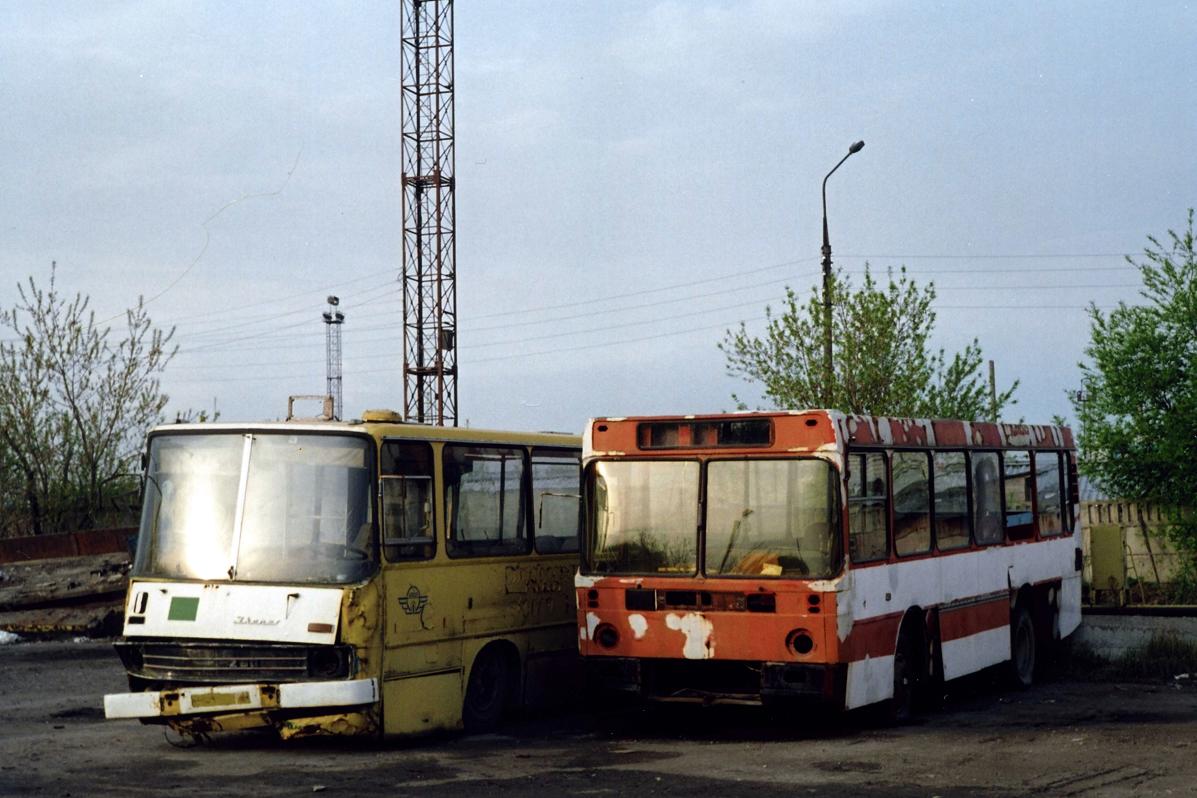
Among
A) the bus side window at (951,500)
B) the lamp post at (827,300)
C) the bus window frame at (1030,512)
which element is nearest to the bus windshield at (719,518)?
the bus side window at (951,500)

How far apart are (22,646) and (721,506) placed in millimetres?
14499

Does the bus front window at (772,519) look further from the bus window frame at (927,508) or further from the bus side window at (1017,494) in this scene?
the bus side window at (1017,494)

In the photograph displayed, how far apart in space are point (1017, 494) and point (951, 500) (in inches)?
85.3

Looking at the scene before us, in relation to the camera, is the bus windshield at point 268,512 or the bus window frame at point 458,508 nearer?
the bus windshield at point 268,512

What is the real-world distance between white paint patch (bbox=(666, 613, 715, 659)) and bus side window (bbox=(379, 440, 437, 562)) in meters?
2.02

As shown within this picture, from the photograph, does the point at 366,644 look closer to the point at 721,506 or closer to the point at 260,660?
the point at 260,660

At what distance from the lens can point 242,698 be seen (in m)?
12.4

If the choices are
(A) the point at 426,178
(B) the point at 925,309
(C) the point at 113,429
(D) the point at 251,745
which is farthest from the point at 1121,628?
(A) the point at 426,178

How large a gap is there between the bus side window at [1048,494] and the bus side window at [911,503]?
3.61 m

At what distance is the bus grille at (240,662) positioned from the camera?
1257cm

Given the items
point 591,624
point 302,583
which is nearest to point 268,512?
point 302,583

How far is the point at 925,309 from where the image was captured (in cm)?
3634

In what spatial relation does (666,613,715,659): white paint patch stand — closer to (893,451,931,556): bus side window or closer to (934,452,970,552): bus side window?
(893,451,931,556): bus side window

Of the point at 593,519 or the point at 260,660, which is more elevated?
the point at 593,519
